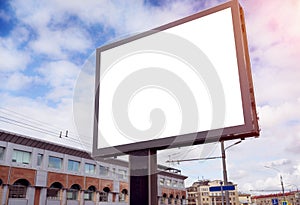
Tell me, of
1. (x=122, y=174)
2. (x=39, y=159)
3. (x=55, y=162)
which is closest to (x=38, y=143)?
(x=39, y=159)

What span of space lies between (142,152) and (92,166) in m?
23.7

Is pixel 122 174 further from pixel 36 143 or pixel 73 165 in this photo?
pixel 36 143

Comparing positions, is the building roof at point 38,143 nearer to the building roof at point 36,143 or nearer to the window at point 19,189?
the building roof at point 36,143

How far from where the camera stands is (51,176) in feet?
71.4

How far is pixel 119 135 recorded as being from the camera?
14.4ft

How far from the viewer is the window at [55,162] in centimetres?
2220

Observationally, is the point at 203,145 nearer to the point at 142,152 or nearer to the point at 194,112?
the point at 194,112

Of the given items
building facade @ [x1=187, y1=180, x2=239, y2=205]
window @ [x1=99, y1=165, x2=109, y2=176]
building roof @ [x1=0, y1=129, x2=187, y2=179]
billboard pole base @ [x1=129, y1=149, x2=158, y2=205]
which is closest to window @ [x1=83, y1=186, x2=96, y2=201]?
window @ [x1=99, y1=165, x2=109, y2=176]

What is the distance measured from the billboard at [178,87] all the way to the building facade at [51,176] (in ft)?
47.2

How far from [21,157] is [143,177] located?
1835 centimetres

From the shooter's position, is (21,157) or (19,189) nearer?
(19,189)

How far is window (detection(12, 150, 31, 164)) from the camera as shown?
19.5 metres

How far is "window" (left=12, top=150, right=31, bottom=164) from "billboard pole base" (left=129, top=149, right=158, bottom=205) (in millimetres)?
17752

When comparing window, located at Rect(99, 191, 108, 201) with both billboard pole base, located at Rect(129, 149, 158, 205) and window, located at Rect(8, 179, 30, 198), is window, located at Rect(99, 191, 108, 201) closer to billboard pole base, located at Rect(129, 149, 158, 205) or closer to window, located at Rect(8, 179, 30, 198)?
window, located at Rect(8, 179, 30, 198)
